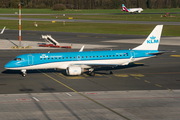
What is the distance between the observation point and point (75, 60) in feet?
152

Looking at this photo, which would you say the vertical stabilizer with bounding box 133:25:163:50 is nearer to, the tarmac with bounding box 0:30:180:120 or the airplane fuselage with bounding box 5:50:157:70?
the airplane fuselage with bounding box 5:50:157:70

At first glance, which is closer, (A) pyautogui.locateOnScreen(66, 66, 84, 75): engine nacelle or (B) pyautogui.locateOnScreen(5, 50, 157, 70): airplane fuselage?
(A) pyautogui.locateOnScreen(66, 66, 84, 75): engine nacelle

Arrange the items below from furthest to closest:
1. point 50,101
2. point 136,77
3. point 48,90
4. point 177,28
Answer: point 177,28 → point 136,77 → point 48,90 → point 50,101

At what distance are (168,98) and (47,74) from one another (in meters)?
21.5

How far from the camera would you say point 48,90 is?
38469mm

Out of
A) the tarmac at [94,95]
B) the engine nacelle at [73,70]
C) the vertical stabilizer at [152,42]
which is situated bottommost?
the tarmac at [94,95]

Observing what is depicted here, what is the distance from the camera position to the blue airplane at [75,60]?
4491cm

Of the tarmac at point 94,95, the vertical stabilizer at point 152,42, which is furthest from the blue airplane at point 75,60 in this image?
the tarmac at point 94,95

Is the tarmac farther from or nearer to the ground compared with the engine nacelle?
nearer to the ground

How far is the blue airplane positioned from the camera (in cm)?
4491

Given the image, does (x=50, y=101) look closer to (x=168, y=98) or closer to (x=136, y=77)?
(x=168, y=98)

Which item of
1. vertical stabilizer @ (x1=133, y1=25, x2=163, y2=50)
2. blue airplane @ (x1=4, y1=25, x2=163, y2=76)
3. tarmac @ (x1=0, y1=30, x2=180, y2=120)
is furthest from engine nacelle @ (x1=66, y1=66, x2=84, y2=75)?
vertical stabilizer @ (x1=133, y1=25, x2=163, y2=50)

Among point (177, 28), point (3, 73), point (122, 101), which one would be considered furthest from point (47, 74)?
point (177, 28)

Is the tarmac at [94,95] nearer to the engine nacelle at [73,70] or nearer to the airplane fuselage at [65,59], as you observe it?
the engine nacelle at [73,70]
